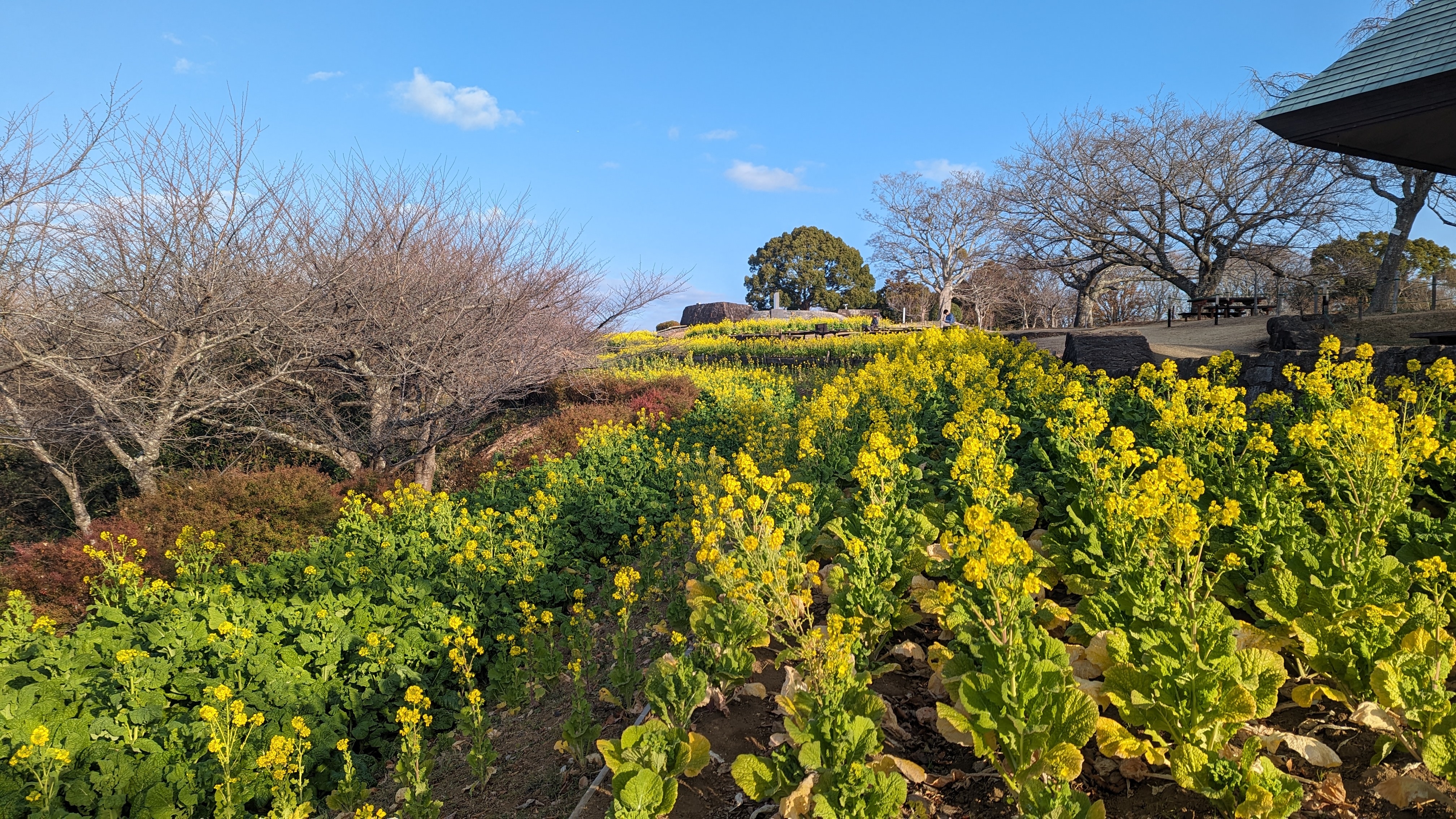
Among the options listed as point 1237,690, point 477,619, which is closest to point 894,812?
point 1237,690

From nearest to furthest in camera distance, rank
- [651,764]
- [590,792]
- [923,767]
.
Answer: [651,764]
[923,767]
[590,792]

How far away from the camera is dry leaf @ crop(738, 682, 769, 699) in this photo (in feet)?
11.6

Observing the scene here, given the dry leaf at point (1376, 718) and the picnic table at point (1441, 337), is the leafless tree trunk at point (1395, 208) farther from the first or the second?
the dry leaf at point (1376, 718)

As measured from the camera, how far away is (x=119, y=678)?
3.91 metres

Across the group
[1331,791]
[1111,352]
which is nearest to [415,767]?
[1331,791]

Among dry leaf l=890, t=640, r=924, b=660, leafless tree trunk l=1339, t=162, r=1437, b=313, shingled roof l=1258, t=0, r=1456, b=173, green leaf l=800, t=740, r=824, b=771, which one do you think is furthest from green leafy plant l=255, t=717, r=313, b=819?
leafless tree trunk l=1339, t=162, r=1437, b=313

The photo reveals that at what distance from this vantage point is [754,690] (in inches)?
141

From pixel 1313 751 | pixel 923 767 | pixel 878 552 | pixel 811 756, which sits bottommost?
pixel 923 767

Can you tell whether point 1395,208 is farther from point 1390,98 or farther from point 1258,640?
point 1258,640

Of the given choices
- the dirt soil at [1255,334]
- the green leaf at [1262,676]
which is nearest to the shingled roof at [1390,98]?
the dirt soil at [1255,334]

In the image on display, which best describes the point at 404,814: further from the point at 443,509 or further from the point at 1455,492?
the point at 1455,492

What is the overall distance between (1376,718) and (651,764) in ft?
8.12

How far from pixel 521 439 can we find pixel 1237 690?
1164cm

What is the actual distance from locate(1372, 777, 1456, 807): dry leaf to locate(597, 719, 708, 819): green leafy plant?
2191 millimetres
